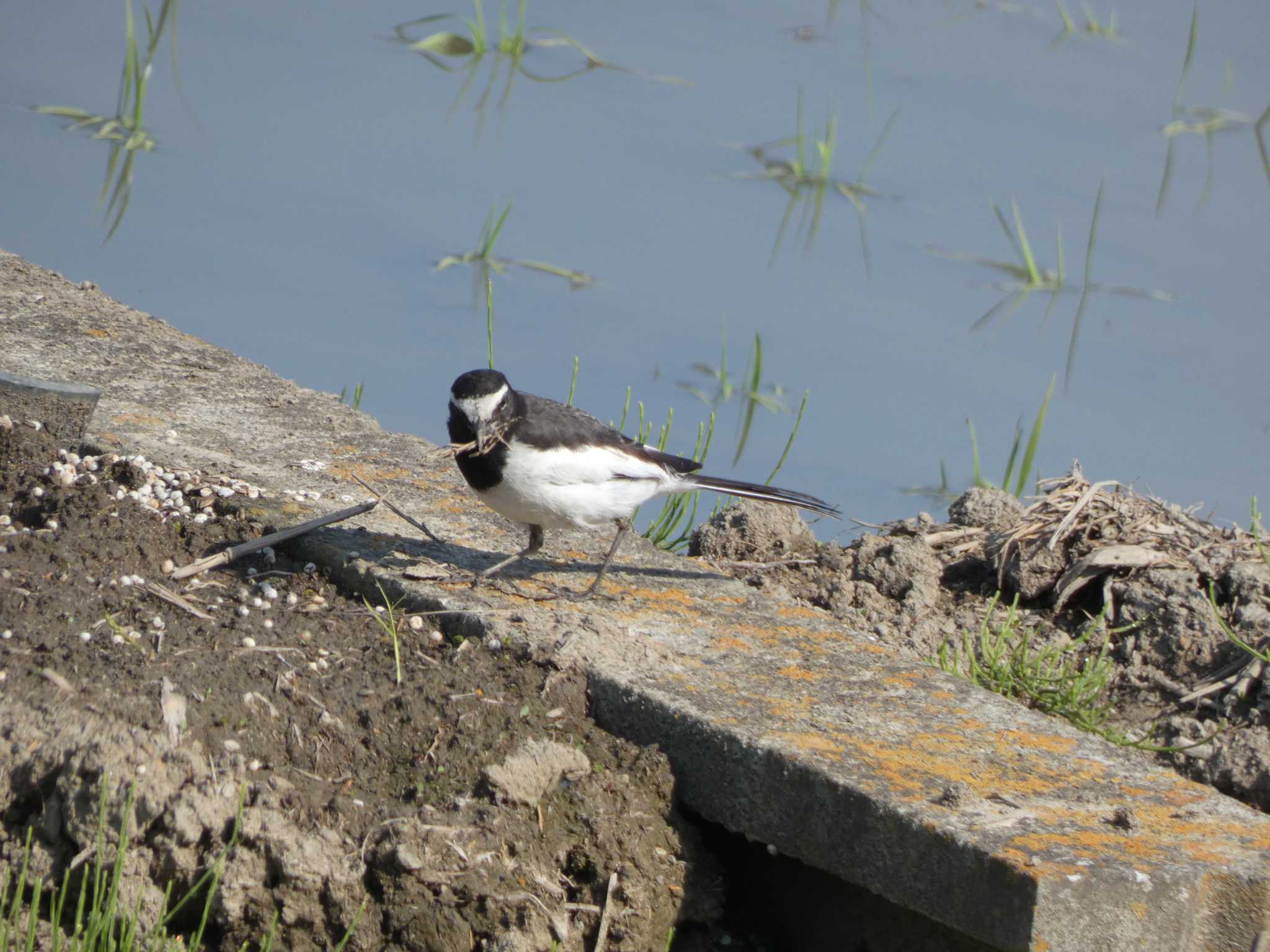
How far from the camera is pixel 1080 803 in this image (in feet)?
8.80

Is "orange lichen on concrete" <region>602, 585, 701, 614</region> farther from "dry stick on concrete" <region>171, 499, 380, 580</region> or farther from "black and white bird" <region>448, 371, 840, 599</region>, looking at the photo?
"dry stick on concrete" <region>171, 499, 380, 580</region>

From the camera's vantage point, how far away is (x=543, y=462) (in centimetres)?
386

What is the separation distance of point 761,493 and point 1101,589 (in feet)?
4.07

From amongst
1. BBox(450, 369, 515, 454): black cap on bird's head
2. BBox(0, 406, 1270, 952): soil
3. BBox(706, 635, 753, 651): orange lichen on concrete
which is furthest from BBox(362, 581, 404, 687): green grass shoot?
BBox(706, 635, 753, 651): orange lichen on concrete

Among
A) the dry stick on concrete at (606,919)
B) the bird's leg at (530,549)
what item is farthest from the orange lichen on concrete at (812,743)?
the bird's leg at (530,549)


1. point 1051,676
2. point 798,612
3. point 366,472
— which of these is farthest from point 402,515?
point 1051,676

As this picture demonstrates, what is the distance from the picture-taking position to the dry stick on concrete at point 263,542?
3.39m

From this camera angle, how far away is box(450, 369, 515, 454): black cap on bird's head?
3906mm

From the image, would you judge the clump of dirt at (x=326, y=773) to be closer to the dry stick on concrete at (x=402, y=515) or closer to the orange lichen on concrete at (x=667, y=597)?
the dry stick on concrete at (x=402, y=515)

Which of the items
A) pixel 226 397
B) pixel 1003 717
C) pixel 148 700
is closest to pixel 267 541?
pixel 148 700

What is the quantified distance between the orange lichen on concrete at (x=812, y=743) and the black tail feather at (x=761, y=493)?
165 centimetres

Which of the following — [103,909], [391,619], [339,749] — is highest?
[391,619]

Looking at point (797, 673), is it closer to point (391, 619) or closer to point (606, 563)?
point (606, 563)

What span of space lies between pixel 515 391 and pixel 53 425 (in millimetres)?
1542
